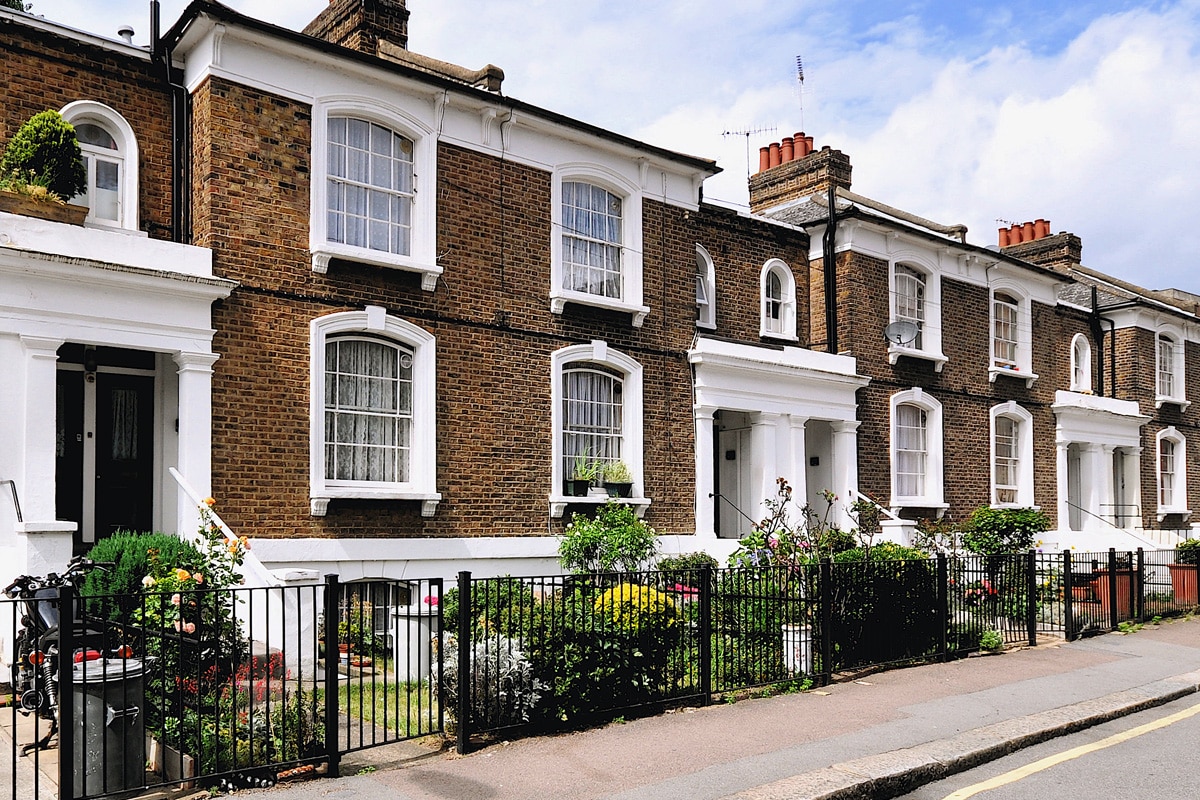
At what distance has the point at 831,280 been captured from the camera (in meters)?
20.7

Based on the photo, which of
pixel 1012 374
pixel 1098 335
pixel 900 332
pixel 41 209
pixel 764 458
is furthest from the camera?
pixel 1098 335

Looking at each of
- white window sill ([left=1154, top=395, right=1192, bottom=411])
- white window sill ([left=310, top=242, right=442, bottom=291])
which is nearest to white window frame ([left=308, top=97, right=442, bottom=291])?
white window sill ([left=310, top=242, right=442, bottom=291])

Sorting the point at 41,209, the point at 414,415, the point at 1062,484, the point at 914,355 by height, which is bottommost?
the point at 1062,484

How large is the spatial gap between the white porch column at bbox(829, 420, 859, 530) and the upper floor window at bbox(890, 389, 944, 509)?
151cm

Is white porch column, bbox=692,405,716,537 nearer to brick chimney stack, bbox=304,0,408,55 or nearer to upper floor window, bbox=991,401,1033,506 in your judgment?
brick chimney stack, bbox=304,0,408,55

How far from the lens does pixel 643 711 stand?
9836 mm

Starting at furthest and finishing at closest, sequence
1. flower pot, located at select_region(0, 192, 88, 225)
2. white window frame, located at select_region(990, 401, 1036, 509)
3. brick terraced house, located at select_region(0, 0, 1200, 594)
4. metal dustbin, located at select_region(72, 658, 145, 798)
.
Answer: white window frame, located at select_region(990, 401, 1036, 509)
brick terraced house, located at select_region(0, 0, 1200, 594)
flower pot, located at select_region(0, 192, 88, 225)
metal dustbin, located at select_region(72, 658, 145, 798)

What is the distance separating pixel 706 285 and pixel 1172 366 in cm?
1760

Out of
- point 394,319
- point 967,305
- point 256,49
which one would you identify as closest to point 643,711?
point 394,319

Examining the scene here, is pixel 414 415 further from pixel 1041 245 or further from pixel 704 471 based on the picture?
pixel 1041 245

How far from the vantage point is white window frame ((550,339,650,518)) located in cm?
1578

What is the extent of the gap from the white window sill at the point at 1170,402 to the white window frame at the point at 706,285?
1594cm

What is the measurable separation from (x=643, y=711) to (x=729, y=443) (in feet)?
33.8

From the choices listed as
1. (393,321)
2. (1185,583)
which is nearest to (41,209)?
(393,321)
